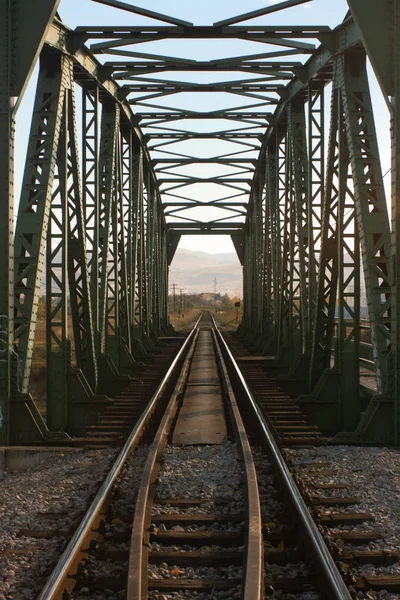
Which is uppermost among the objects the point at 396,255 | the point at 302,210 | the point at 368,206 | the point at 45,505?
the point at 302,210

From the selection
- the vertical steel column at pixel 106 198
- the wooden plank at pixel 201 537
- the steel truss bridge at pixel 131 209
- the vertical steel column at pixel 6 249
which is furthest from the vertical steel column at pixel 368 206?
the vertical steel column at pixel 106 198

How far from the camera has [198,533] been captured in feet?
15.8

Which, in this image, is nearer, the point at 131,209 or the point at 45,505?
the point at 45,505

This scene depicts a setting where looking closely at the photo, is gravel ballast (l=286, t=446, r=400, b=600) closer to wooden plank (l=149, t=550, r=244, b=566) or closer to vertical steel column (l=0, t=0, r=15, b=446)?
wooden plank (l=149, t=550, r=244, b=566)

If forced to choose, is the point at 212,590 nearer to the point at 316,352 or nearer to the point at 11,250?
the point at 11,250

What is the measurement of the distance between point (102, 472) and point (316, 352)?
6.51 meters

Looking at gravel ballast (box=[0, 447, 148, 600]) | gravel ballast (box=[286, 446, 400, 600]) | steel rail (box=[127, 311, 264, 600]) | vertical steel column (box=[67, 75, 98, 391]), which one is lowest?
gravel ballast (box=[0, 447, 148, 600])

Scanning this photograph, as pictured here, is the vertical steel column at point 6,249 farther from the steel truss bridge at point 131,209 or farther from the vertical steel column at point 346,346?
the vertical steel column at point 346,346

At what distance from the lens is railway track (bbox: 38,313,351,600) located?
3.96m

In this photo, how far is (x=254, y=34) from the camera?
41.3 ft

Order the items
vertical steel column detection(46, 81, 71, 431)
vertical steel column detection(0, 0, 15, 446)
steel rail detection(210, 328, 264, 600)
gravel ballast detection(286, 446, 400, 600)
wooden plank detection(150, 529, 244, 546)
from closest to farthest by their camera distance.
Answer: steel rail detection(210, 328, 264, 600), gravel ballast detection(286, 446, 400, 600), wooden plank detection(150, 529, 244, 546), vertical steel column detection(0, 0, 15, 446), vertical steel column detection(46, 81, 71, 431)

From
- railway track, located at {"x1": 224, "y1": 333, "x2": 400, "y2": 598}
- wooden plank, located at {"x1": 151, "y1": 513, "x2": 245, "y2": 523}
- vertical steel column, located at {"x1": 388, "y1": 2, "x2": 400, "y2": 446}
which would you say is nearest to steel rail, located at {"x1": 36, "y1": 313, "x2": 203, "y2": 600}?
wooden plank, located at {"x1": 151, "y1": 513, "x2": 245, "y2": 523}

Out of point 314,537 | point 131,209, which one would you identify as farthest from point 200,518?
point 131,209

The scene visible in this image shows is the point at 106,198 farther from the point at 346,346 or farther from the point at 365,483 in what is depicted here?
the point at 365,483
